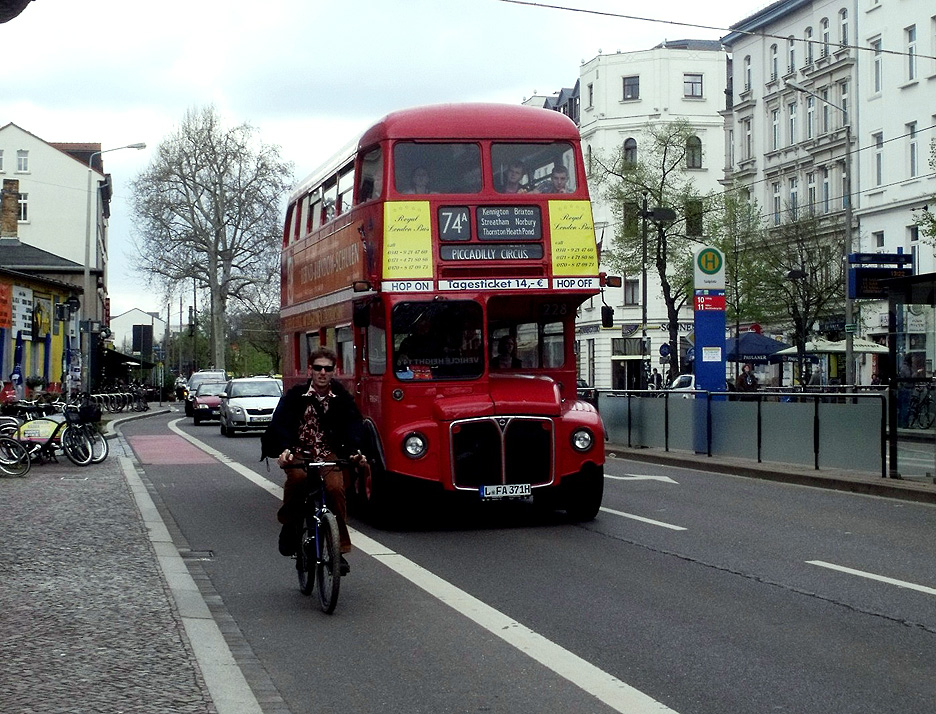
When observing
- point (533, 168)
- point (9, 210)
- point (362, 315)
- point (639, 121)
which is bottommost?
point (362, 315)

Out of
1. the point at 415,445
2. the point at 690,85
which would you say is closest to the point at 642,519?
the point at 415,445

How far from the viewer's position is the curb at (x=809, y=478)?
55.1 feet

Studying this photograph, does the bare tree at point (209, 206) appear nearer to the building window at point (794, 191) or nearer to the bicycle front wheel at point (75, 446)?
the building window at point (794, 191)

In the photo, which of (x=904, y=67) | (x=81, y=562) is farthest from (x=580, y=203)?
(x=904, y=67)

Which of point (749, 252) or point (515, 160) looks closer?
point (515, 160)

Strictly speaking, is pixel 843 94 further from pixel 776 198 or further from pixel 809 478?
pixel 809 478

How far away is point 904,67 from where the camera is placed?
177ft

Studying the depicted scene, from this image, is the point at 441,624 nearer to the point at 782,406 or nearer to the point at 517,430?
the point at 517,430

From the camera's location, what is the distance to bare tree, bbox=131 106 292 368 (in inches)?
2975

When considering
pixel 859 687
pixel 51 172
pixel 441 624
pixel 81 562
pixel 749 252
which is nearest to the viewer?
pixel 859 687

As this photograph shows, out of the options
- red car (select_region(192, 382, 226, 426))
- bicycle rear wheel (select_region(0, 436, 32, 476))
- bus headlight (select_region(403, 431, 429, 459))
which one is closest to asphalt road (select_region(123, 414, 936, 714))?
bus headlight (select_region(403, 431, 429, 459))

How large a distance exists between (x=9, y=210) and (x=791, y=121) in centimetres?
3648

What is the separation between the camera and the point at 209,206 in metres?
76.9

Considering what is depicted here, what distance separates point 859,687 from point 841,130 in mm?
55330
